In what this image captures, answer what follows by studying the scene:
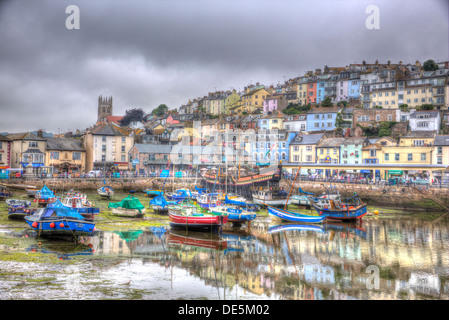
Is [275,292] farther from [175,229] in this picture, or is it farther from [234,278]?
[175,229]

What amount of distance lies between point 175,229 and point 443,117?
57.7m

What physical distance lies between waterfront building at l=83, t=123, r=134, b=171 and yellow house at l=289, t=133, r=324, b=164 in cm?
2783

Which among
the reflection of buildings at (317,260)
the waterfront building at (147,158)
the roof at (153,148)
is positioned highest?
the roof at (153,148)

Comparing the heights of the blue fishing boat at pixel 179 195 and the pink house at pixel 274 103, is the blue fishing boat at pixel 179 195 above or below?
below

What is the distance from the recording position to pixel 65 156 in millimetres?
62188

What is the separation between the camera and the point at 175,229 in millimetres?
27875

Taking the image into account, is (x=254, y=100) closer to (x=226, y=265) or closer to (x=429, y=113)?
(x=429, y=113)

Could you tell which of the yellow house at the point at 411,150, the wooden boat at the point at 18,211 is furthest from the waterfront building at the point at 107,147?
the yellow house at the point at 411,150

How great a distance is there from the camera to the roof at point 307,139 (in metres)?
65.0

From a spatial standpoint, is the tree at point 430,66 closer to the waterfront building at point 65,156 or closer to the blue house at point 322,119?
the blue house at point 322,119

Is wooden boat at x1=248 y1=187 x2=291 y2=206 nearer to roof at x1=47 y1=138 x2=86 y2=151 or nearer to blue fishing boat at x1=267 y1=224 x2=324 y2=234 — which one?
blue fishing boat at x1=267 y1=224 x2=324 y2=234

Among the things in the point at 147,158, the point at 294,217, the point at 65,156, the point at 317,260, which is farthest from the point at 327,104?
the point at 317,260

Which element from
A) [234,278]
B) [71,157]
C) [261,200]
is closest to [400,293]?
[234,278]

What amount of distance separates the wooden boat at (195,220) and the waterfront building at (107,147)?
38.9 metres
